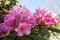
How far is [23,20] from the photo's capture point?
2.06ft

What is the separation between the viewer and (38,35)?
67cm

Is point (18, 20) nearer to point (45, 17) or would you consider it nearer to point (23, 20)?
point (23, 20)

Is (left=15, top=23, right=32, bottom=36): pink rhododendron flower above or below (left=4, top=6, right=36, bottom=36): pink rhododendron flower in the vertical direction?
below

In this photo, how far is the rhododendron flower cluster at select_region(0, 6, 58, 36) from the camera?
61cm

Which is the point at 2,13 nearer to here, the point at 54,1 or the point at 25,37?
the point at 25,37

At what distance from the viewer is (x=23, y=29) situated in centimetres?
61

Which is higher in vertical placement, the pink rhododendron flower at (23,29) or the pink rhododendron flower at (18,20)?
the pink rhododendron flower at (18,20)

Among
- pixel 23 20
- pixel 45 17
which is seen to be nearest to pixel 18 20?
pixel 23 20

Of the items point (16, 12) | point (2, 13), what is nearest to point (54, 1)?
point (2, 13)

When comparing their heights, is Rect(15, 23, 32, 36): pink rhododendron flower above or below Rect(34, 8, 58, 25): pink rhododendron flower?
below

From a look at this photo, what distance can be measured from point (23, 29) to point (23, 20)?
1.5 inches

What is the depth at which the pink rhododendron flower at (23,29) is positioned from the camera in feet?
1.99

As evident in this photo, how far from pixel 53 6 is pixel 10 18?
4.59ft

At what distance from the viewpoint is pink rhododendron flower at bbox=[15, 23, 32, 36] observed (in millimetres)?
606
